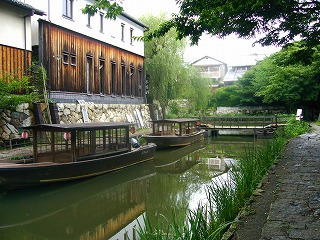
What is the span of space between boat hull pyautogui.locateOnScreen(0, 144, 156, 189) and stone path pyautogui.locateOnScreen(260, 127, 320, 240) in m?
6.59

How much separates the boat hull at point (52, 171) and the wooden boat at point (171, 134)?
20.9ft

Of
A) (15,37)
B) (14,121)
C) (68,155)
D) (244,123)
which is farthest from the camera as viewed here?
(244,123)

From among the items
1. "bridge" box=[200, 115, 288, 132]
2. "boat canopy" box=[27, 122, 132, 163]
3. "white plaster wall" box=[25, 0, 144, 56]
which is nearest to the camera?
"boat canopy" box=[27, 122, 132, 163]

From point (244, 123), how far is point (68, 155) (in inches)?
835

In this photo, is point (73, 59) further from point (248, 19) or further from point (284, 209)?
point (284, 209)

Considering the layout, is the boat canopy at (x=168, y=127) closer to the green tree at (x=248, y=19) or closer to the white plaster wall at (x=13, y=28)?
the white plaster wall at (x=13, y=28)

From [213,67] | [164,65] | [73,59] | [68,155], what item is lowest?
[68,155]

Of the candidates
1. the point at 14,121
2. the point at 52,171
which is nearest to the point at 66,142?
the point at 52,171

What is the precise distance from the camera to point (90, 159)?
39.5 ft

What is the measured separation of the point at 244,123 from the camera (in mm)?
29688

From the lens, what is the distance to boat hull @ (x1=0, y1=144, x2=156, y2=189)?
967cm

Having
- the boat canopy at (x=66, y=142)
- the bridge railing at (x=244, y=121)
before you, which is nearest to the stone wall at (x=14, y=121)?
the boat canopy at (x=66, y=142)

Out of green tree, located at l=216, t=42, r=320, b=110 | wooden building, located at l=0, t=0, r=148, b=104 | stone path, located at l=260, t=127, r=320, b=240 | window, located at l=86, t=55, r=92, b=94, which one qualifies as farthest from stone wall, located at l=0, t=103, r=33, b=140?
green tree, located at l=216, t=42, r=320, b=110

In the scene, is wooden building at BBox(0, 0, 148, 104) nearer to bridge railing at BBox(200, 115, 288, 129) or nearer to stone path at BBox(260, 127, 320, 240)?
bridge railing at BBox(200, 115, 288, 129)
